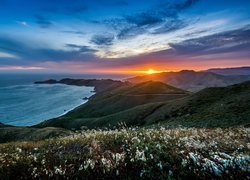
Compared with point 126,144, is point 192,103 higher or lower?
lower

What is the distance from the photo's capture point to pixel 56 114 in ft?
622

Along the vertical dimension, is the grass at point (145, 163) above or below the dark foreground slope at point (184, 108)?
above

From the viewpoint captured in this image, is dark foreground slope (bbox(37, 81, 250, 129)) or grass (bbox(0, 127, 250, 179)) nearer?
grass (bbox(0, 127, 250, 179))

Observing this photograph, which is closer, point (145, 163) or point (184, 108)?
point (145, 163)

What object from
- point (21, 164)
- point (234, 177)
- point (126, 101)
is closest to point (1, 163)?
point (21, 164)

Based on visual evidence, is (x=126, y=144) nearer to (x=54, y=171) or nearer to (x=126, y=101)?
(x=54, y=171)

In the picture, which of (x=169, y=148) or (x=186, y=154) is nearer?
(x=186, y=154)

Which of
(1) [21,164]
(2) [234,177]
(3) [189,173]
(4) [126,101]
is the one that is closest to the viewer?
(2) [234,177]

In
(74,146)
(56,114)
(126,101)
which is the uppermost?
(74,146)

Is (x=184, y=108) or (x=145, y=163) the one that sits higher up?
(x=145, y=163)

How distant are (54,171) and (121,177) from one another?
194 centimetres

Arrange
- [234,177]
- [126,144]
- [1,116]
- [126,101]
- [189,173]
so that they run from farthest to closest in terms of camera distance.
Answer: [1,116] < [126,101] < [126,144] < [189,173] < [234,177]

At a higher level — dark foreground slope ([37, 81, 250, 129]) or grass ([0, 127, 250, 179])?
grass ([0, 127, 250, 179])

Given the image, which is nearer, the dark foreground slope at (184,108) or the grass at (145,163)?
the grass at (145,163)
